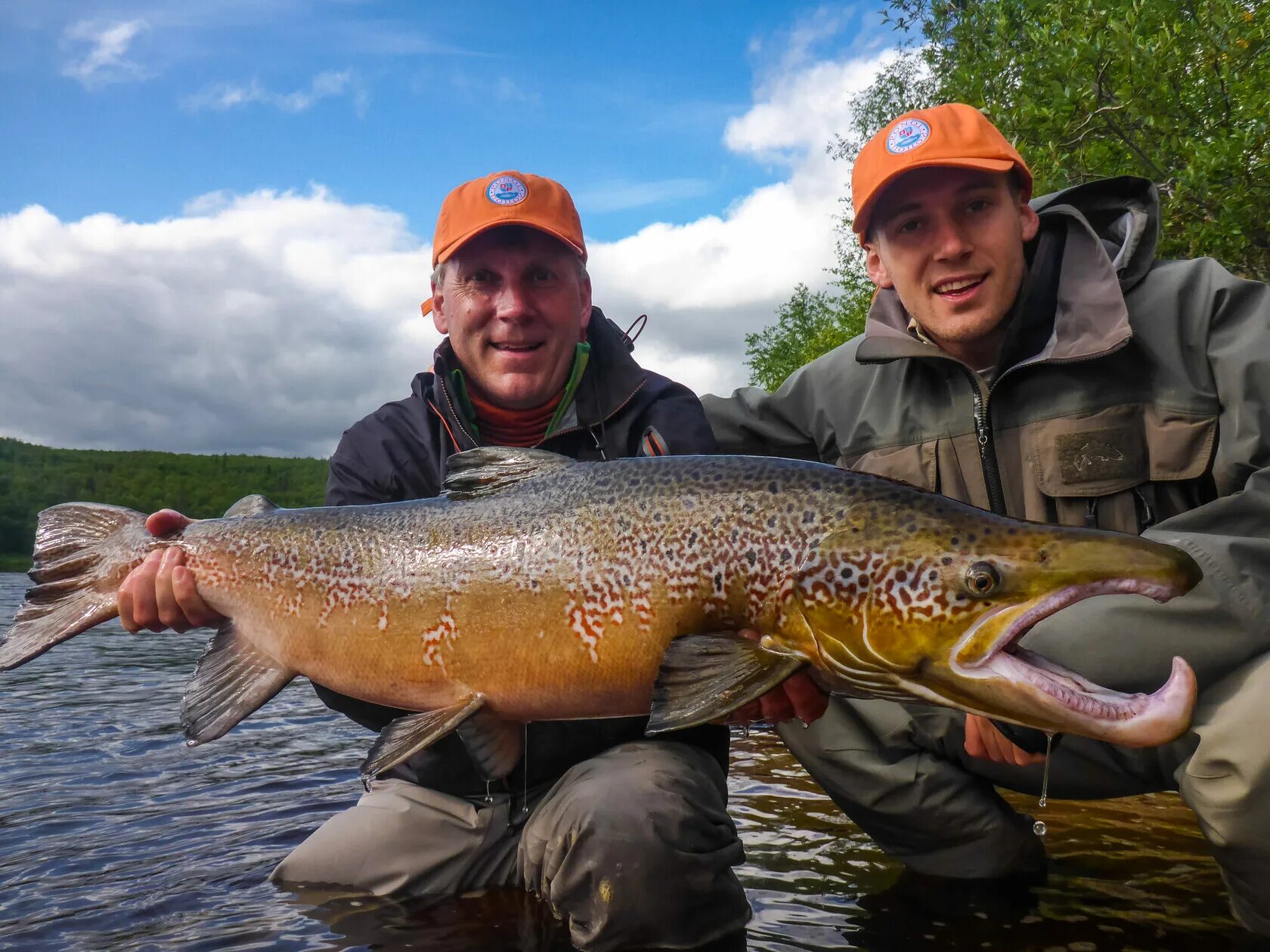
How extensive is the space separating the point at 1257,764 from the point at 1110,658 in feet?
1.56

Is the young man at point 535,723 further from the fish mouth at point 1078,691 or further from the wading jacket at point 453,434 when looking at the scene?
the fish mouth at point 1078,691

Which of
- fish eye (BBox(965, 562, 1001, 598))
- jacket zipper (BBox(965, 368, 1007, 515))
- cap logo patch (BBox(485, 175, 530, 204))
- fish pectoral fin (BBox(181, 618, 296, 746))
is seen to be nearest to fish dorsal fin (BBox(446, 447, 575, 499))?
fish pectoral fin (BBox(181, 618, 296, 746))

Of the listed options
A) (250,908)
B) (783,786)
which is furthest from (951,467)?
(250,908)

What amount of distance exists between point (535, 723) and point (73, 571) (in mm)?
1898

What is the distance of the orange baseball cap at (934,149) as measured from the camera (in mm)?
4109

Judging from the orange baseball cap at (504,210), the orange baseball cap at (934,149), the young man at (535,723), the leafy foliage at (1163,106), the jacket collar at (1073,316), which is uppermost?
the leafy foliage at (1163,106)

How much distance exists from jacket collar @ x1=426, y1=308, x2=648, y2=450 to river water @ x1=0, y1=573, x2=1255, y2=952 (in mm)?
1777

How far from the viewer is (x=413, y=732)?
3125 millimetres

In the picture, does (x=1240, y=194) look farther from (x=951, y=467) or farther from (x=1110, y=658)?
(x=1110, y=658)

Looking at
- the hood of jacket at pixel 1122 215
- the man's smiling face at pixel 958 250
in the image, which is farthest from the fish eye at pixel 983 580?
the hood of jacket at pixel 1122 215

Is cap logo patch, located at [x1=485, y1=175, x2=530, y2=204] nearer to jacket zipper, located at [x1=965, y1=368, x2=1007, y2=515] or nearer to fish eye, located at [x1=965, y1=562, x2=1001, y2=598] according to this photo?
jacket zipper, located at [x1=965, y1=368, x2=1007, y2=515]

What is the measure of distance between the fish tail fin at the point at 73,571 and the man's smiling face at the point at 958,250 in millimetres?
3225

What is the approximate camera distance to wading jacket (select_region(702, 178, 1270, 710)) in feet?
10.2

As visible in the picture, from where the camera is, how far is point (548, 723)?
360cm
